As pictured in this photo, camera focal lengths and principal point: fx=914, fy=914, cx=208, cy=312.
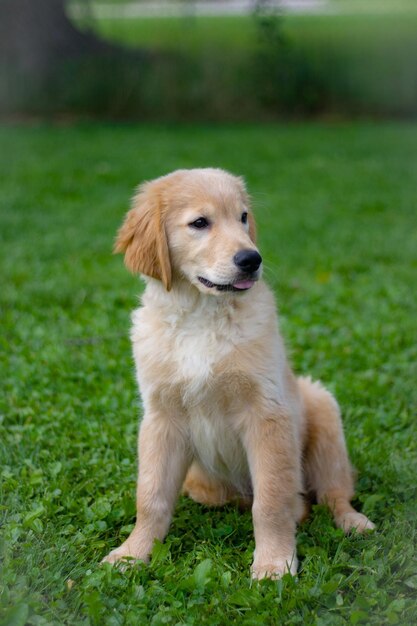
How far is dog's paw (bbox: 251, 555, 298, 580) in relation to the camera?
3025 mm

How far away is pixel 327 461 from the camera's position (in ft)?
11.8

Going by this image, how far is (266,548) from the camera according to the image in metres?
3.12

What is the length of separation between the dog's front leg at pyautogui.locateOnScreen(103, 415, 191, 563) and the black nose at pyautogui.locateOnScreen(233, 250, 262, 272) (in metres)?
0.63

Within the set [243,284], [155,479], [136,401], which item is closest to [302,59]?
[136,401]

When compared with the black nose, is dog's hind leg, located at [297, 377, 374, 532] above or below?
below

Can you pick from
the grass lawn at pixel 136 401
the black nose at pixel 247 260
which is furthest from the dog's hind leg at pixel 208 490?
the black nose at pixel 247 260

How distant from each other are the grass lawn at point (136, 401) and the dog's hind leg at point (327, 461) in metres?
0.10

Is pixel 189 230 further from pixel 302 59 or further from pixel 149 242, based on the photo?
pixel 302 59

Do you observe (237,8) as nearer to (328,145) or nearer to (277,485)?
(328,145)

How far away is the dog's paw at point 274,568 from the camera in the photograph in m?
3.03

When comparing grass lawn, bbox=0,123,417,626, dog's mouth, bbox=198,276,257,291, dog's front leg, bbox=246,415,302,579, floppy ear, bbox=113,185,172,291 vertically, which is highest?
floppy ear, bbox=113,185,172,291

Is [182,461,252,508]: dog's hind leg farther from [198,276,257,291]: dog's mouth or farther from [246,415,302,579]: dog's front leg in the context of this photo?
[198,276,257,291]: dog's mouth

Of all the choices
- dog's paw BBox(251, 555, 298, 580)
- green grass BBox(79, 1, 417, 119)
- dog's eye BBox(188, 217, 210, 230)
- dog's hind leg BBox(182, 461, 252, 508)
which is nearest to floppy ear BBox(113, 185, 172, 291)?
dog's eye BBox(188, 217, 210, 230)

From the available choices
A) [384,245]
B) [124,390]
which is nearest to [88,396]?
[124,390]
